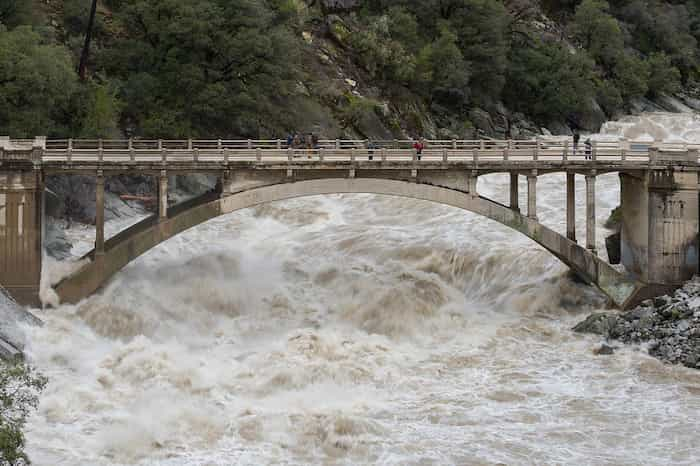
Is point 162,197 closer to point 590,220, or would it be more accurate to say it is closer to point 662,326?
point 590,220

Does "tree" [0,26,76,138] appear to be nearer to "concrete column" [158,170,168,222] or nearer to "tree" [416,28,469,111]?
"concrete column" [158,170,168,222]

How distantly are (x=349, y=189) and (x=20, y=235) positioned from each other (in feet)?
46.9

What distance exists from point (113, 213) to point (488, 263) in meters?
21.3

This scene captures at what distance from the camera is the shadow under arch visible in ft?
157

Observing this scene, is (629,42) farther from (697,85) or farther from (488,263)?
(488,263)

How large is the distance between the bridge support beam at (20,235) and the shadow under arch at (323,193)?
1385mm

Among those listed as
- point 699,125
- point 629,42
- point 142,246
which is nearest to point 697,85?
point 629,42

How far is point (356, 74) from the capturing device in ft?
293

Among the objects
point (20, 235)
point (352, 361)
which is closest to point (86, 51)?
point (20, 235)

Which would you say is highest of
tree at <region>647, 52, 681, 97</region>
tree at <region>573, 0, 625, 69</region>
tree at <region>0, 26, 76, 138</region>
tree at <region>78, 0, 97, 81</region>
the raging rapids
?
tree at <region>573, 0, 625, 69</region>

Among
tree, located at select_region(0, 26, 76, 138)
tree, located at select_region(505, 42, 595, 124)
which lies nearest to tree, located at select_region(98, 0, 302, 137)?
tree, located at select_region(0, 26, 76, 138)

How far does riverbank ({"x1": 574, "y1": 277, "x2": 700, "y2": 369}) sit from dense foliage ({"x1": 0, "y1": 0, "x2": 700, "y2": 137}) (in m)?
30.7

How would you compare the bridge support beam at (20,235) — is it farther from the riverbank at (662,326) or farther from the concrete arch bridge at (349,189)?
the riverbank at (662,326)

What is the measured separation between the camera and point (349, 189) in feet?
160
